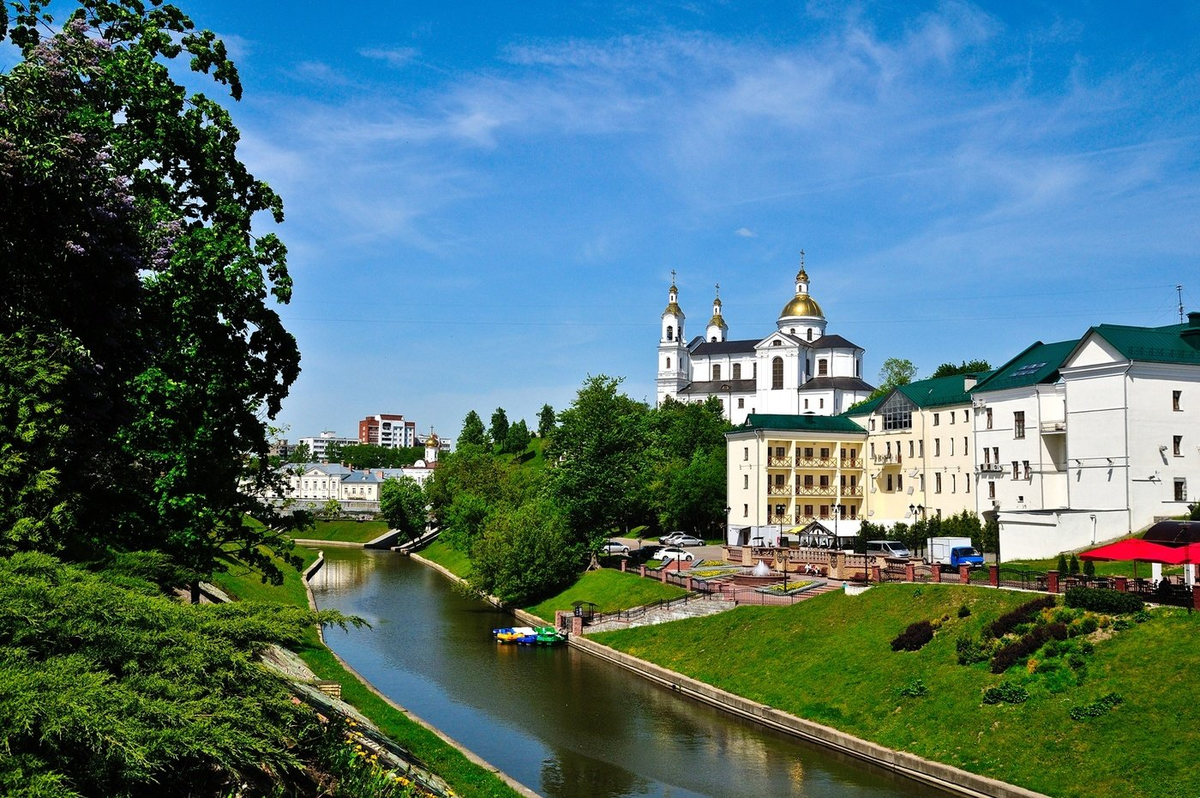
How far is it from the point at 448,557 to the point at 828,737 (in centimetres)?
7102

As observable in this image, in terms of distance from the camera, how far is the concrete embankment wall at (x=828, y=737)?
25.7 metres

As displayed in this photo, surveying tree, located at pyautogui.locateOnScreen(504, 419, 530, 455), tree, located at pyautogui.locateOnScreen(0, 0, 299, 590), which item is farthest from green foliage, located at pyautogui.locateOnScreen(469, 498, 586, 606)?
tree, located at pyautogui.locateOnScreen(504, 419, 530, 455)

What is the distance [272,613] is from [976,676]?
76.4 feet

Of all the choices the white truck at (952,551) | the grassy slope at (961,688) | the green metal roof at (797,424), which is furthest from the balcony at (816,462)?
the grassy slope at (961,688)

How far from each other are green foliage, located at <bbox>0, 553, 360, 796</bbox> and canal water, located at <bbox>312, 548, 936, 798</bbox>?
15.4 meters

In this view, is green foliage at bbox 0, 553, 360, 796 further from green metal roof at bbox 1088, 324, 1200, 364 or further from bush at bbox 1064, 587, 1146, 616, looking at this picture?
green metal roof at bbox 1088, 324, 1200, 364

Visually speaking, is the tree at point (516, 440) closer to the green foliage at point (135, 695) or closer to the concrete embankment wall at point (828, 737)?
the concrete embankment wall at point (828, 737)

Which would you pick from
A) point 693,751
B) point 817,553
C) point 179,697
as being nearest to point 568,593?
point 817,553

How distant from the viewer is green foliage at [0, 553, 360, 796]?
386 inches

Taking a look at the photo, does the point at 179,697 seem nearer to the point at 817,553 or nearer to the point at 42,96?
the point at 42,96

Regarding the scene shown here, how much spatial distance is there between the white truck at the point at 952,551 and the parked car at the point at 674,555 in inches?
611

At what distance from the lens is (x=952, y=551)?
5103 cm

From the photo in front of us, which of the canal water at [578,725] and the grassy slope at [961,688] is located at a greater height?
the grassy slope at [961,688]

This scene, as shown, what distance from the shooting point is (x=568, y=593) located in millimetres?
60812
